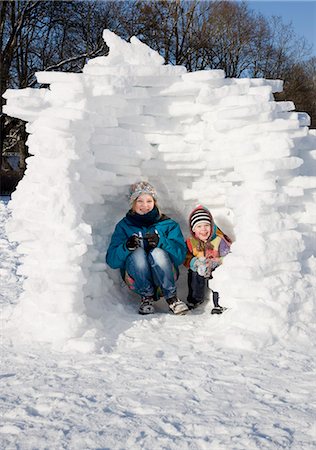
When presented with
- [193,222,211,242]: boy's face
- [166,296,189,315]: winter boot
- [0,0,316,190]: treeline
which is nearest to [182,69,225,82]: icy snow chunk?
[193,222,211,242]: boy's face

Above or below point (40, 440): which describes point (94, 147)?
above

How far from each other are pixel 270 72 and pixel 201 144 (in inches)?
678

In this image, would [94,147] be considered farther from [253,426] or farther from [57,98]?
[253,426]

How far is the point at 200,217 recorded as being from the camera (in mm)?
4082

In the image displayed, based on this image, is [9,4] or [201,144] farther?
[9,4]

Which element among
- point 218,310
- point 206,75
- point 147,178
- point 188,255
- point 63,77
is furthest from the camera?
point 147,178

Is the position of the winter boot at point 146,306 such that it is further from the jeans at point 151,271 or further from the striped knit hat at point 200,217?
the striped knit hat at point 200,217

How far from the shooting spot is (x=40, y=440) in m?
2.08

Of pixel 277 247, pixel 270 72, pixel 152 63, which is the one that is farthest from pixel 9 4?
pixel 277 247

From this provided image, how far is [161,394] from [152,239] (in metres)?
1.70

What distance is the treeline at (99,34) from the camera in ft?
47.2

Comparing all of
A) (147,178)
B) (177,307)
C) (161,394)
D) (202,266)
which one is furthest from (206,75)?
(161,394)

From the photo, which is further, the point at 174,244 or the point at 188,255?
the point at 188,255

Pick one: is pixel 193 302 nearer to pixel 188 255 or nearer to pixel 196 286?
pixel 196 286
